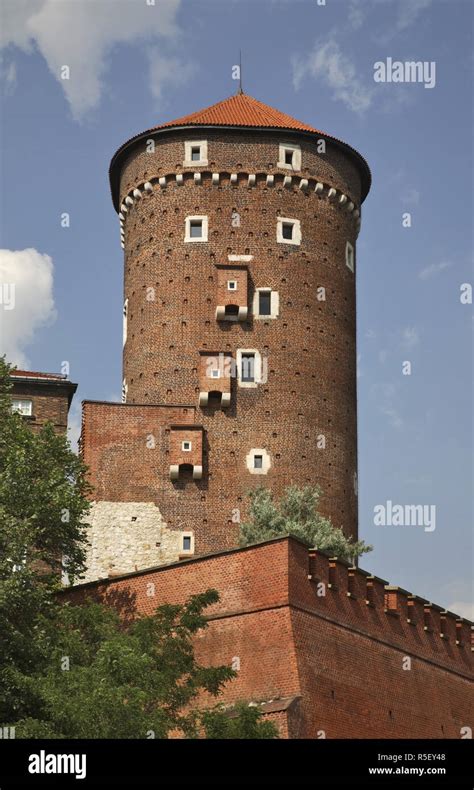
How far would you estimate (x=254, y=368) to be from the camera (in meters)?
52.7

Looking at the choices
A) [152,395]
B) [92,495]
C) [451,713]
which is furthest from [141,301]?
[451,713]

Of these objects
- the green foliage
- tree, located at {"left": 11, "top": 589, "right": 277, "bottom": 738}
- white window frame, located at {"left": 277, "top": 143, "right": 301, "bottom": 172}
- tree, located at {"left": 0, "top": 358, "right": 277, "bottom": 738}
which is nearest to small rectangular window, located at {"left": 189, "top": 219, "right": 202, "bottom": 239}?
white window frame, located at {"left": 277, "top": 143, "right": 301, "bottom": 172}

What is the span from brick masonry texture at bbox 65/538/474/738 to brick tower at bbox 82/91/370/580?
12.4m

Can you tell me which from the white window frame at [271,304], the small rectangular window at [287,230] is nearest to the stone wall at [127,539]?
the white window frame at [271,304]

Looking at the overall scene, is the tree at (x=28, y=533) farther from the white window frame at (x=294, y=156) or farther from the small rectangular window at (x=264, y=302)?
the white window frame at (x=294, y=156)

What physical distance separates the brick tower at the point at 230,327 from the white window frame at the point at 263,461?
30 millimetres

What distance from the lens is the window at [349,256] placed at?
183ft

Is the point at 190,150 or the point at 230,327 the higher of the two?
the point at 190,150

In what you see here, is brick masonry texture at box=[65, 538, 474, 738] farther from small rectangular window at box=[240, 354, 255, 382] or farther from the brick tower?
small rectangular window at box=[240, 354, 255, 382]

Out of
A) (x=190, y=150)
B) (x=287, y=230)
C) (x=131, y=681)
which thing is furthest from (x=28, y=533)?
(x=190, y=150)

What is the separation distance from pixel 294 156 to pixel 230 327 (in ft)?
19.8

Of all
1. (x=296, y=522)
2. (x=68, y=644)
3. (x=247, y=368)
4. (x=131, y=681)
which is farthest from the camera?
(x=247, y=368)

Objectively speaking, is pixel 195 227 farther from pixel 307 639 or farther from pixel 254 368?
pixel 307 639
